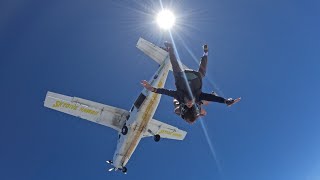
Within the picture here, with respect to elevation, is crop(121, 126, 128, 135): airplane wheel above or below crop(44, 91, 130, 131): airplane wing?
below

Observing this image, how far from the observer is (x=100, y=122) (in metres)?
37.0

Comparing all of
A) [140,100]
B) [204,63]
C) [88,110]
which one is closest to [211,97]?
[204,63]

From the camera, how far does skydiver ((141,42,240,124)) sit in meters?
17.6

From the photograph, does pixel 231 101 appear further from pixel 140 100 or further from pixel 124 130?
pixel 124 130

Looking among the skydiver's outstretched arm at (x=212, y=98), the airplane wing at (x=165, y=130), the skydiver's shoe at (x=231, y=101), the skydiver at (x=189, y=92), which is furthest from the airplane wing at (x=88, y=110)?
the skydiver's shoe at (x=231, y=101)

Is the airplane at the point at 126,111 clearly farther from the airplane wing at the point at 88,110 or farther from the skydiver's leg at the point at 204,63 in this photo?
the skydiver's leg at the point at 204,63

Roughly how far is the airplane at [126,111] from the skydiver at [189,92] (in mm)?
14361

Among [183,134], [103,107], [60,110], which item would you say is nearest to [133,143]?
[103,107]

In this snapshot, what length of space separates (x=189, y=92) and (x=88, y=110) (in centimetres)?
1981

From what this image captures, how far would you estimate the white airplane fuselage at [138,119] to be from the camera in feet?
109

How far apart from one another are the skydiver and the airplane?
1436 cm

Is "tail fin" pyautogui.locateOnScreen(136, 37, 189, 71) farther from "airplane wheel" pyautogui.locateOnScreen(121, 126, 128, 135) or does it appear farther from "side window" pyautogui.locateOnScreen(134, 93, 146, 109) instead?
"airplane wheel" pyautogui.locateOnScreen(121, 126, 128, 135)

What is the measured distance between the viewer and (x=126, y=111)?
119ft

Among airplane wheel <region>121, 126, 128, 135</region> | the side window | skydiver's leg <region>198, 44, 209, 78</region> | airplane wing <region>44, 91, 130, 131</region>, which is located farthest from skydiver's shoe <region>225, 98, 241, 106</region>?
airplane wing <region>44, 91, 130, 131</region>
